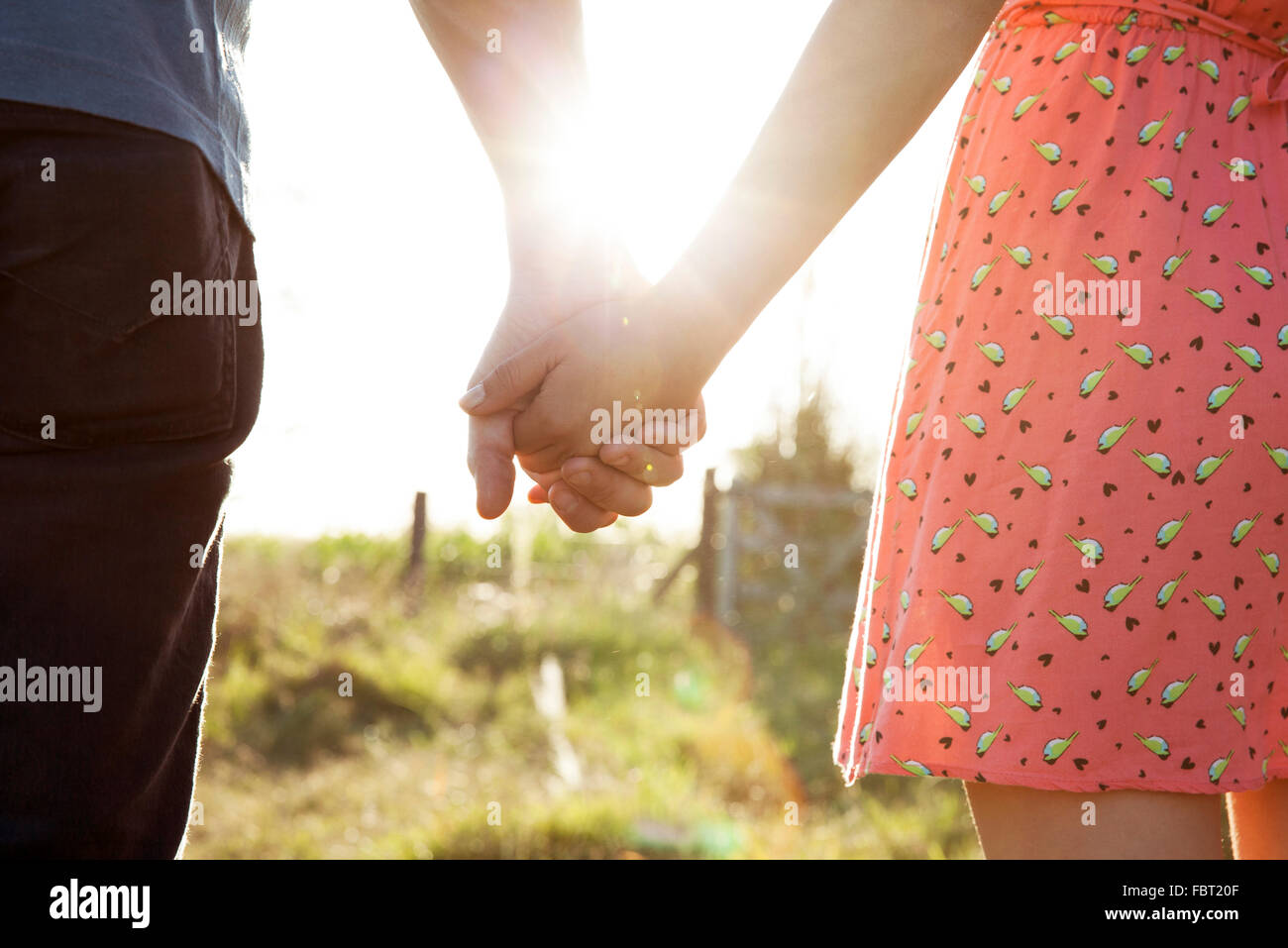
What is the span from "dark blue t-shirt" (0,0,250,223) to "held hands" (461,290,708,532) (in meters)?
0.42

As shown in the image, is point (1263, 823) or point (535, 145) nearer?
point (1263, 823)

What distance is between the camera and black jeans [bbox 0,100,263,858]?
1.04 meters

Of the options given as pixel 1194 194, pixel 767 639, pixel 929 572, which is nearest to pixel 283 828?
pixel 929 572

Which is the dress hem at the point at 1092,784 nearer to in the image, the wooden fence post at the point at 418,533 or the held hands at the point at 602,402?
the held hands at the point at 602,402

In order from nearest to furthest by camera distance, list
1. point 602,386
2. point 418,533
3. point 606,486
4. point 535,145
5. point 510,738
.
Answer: point 602,386, point 606,486, point 535,145, point 510,738, point 418,533

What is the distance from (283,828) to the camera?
13.8 ft

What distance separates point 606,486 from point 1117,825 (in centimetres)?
75

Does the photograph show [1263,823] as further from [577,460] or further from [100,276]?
[100,276]

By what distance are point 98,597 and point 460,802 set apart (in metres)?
3.29

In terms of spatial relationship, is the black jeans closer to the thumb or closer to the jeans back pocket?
the jeans back pocket

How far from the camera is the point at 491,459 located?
1.47m

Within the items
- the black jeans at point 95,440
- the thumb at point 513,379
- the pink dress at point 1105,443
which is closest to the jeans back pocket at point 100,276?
the black jeans at point 95,440

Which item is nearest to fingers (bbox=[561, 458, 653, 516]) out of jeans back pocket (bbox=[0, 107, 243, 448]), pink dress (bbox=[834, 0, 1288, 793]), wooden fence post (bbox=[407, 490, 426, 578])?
pink dress (bbox=[834, 0, 1288, 793])

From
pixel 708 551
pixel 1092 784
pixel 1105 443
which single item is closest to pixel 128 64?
pixel 1105 443
